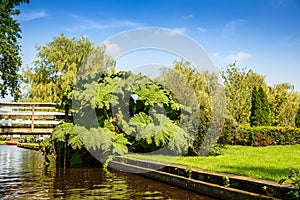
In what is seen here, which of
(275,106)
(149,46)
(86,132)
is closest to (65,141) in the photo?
(86,132)

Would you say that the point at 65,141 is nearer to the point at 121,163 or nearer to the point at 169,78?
the point at 121,163

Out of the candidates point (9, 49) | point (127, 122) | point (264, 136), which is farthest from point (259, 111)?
point (9, 49)

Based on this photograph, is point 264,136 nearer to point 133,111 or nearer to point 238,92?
point 238,92

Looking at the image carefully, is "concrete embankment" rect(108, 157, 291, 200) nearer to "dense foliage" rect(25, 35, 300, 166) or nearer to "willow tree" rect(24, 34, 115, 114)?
"dense foliage" rect(25, 35, 300, 166)

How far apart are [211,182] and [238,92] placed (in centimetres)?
2216

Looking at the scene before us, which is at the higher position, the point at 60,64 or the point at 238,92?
the point at 60,64

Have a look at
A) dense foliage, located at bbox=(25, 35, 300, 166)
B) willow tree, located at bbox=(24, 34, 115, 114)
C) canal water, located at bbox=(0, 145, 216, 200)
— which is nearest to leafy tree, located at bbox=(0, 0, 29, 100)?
willow tree, located at bbox=(24, 34, 115, 114)

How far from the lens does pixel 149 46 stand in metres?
13.7

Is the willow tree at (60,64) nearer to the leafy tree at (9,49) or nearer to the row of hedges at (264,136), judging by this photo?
the leafy tree at (9,49)

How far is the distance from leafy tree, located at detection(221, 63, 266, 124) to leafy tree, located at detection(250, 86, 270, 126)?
245 centimetres

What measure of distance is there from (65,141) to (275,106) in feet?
85.8

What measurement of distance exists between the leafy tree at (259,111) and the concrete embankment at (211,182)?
15.3 meters

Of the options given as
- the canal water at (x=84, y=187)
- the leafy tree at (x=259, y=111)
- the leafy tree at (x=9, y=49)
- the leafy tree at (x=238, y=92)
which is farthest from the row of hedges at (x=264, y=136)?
the leafy tree at (x=9, y=49)

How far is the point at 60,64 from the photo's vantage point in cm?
3600
